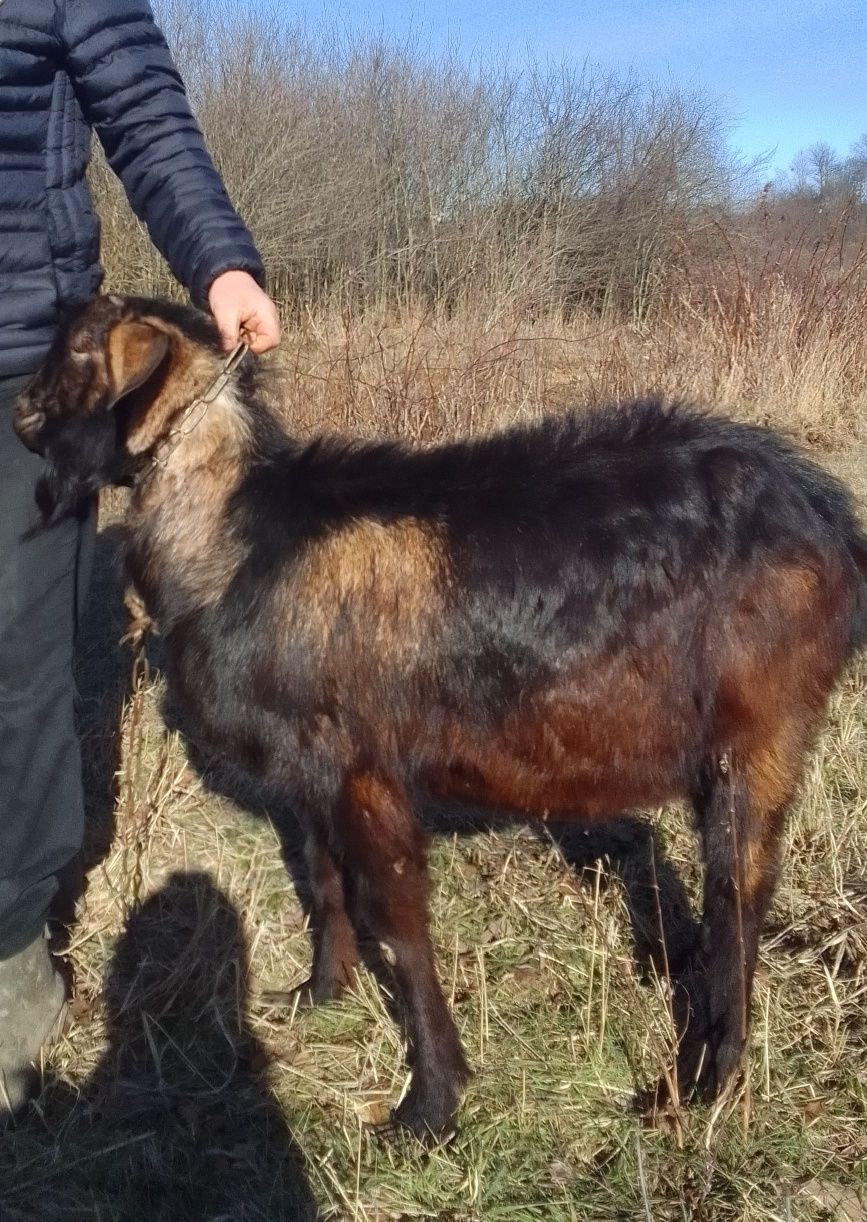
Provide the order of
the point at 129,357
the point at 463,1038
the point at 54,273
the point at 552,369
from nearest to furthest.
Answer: the point at 129,357 → the point at 54,273 → the point at 463,1038 → the point at 552,369

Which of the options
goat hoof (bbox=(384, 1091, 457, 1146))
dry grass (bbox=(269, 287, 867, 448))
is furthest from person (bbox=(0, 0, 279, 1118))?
dry grass (bbox=(269, 287, 867, 448))

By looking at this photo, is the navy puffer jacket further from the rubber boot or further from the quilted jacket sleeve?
the rubber boot

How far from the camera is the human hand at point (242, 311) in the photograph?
2.76 m

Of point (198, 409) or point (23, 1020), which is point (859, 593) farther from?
point (23, 1020)

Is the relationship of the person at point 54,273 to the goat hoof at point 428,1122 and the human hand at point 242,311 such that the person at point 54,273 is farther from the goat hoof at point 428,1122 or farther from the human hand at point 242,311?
the goat hoof at point 428,1122

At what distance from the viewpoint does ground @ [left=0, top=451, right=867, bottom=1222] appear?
8.94 feet

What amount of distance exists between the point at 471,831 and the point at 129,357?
2400 mm

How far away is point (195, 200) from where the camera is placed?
9.22 feet

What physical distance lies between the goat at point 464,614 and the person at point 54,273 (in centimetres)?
13

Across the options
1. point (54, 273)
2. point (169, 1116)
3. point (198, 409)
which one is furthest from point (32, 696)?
point (169, 1116)

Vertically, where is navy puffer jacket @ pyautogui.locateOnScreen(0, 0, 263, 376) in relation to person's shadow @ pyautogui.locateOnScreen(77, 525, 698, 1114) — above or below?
above

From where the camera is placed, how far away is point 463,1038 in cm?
319

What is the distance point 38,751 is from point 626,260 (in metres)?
13.5

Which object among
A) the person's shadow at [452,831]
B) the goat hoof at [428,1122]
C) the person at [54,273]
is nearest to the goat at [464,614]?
the goat hoof at [428,1122]
